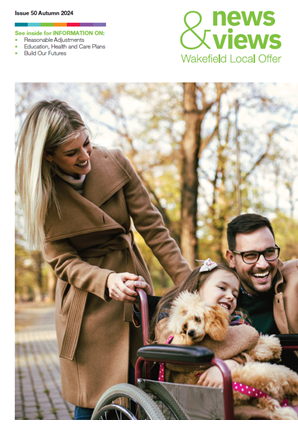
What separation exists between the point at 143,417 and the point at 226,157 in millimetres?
8992

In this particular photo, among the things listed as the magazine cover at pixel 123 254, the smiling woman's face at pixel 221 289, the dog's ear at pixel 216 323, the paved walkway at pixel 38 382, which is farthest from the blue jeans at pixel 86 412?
the paved walkway at pixel 38 382

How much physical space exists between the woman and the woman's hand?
0.06 m

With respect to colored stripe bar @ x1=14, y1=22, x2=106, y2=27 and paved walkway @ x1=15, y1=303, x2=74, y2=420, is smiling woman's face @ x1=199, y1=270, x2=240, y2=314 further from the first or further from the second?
paved walkway @ x1=15, y1=303, x2=74, y2=420

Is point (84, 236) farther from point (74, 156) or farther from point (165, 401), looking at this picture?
point (165, 401)

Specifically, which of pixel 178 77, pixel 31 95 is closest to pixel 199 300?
pixel 178 77

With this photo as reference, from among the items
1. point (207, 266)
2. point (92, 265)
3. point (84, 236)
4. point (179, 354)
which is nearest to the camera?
point (179, 354)

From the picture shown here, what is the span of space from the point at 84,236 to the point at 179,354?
1.01 meters

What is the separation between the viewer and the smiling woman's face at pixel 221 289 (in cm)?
185

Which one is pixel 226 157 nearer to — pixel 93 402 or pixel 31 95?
pixel 31 95

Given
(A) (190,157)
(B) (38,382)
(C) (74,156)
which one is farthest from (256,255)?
(A) (190,157)

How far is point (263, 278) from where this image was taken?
2.11 metres

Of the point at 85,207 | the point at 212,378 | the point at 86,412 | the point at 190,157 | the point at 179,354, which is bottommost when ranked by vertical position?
the point at 86,412

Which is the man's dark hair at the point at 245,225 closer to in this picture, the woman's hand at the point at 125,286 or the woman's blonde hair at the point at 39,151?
the woman's hand at the point at 125,286

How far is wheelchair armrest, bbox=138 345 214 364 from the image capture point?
55.4 inches
